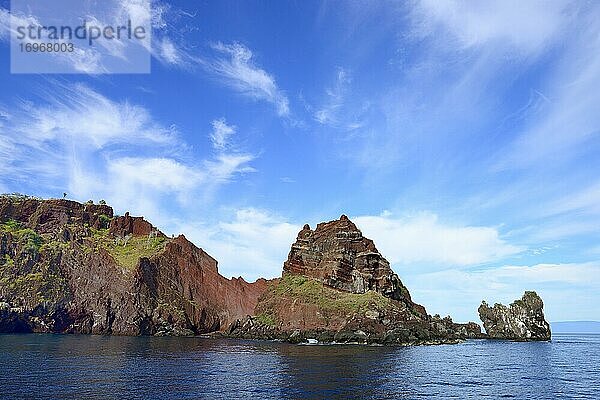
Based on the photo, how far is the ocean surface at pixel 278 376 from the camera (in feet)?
213

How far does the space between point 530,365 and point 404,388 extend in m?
56.1

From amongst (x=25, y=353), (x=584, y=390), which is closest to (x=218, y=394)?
(x=584, y=390)

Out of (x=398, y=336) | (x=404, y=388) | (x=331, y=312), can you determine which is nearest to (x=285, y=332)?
(x=331, y=312)

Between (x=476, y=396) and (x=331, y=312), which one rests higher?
(x=331, y=312)

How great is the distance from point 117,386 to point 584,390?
68.4m

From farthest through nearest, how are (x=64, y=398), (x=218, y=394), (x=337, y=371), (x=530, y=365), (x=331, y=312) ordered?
(x=331, y=312)
(x=530, y=365)
(x=337, y=371)
(x=218, y=394)
(x=64, y=398)

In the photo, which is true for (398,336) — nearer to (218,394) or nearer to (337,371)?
(337,371)

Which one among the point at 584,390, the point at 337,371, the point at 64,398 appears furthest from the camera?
the point at 337,371

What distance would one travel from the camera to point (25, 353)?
368 ft

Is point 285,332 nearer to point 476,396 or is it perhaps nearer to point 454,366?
point 454,366

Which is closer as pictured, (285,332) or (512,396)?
(512,396)

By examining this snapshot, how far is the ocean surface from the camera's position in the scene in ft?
213

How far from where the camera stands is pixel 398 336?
6590 inches

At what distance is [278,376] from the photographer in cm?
8081
